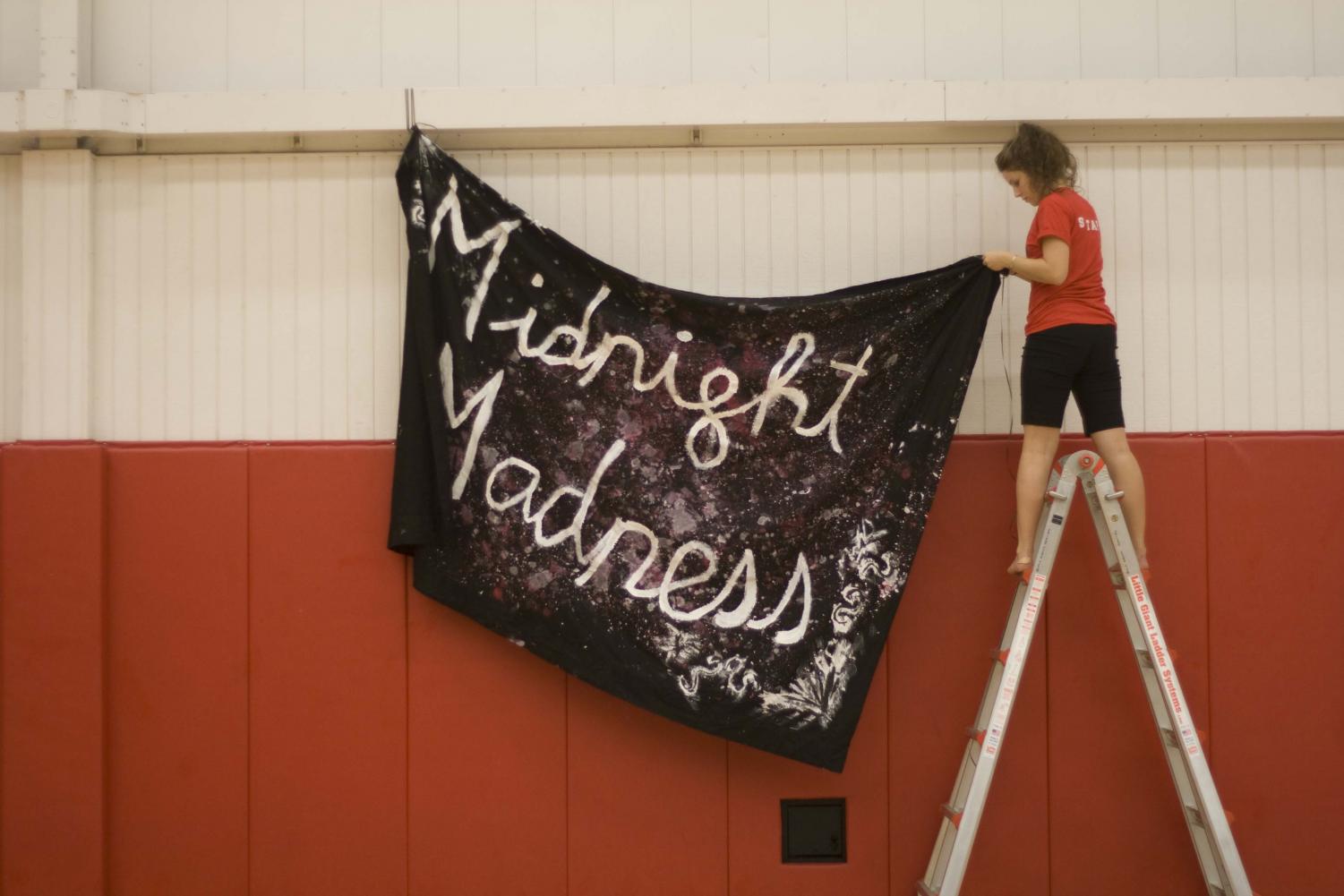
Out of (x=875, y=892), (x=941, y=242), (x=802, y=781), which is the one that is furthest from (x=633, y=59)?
(x=875, y=892)

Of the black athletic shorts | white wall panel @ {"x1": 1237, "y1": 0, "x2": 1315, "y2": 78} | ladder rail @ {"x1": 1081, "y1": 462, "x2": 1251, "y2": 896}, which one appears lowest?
ladder rail @ {"x1": 1081, "y1": 462, "x2": 1251, "y2": 896}

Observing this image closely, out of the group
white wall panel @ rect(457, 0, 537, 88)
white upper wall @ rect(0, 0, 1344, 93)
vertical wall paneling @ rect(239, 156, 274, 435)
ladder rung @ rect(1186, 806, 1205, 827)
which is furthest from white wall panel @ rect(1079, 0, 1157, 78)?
vertical wall paneling @ rect(239, 156, 274, 435)

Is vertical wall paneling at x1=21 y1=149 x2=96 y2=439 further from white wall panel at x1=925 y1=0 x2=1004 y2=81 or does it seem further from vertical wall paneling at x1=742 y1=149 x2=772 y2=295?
white wall panel at x1=925 y1=0 x2=1004 y2=81

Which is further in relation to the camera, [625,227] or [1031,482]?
[625,227]

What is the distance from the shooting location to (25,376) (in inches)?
105

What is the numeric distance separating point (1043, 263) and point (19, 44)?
299 cm

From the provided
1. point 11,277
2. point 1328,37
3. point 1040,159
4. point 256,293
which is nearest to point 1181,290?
point 1040,159

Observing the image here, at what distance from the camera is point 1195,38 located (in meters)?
2.75

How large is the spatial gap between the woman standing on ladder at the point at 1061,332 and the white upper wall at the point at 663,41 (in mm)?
458

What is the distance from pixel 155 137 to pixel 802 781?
2624 mm

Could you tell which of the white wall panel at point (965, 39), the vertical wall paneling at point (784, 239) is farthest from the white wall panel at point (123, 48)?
the white wall panel at point (965, 39)

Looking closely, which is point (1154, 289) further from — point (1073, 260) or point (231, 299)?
point (231, 299)

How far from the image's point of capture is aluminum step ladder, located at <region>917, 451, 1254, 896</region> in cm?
233

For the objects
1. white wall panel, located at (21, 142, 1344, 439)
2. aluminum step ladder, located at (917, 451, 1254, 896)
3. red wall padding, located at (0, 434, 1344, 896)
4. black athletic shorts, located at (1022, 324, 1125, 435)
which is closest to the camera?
aluminum step ladder, located at (917, 451, 1254, 896)
